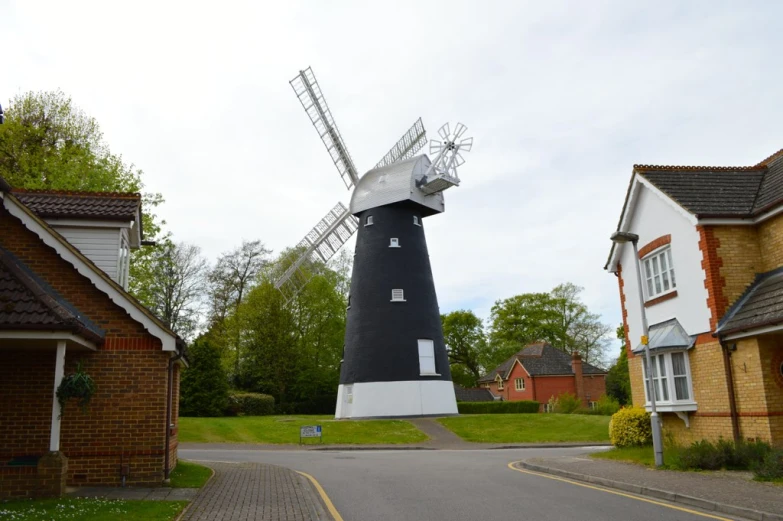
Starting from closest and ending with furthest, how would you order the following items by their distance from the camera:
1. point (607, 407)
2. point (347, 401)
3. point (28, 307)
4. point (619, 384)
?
point (28, 307) → point (347, 401) → point (607, 407) → point (619, 384)

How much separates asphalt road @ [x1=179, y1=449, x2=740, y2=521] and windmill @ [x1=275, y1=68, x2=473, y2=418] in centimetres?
1513

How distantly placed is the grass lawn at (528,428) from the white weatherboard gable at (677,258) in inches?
515

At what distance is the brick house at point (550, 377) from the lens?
5931 centimetres

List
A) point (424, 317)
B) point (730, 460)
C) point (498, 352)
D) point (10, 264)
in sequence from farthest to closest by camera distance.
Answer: point (498, 352)
point (424, 317)
point (730, 460)
point (10, 264)

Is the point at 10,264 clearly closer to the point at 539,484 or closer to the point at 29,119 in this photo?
the point at 539,484

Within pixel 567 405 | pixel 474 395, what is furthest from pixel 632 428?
pixel 474 395

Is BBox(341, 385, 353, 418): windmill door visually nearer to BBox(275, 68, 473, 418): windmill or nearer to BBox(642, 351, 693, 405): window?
BBox(275, 68, 473, 418): windmill

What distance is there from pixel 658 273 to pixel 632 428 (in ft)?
16.3

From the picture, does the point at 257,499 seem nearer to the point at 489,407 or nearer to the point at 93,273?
the point at 93,273

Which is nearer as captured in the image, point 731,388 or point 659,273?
point 731,388

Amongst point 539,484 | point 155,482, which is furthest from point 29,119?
point 539,484

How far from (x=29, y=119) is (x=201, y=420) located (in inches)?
761

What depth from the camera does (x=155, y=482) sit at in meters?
13.4

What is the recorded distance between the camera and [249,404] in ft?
153
